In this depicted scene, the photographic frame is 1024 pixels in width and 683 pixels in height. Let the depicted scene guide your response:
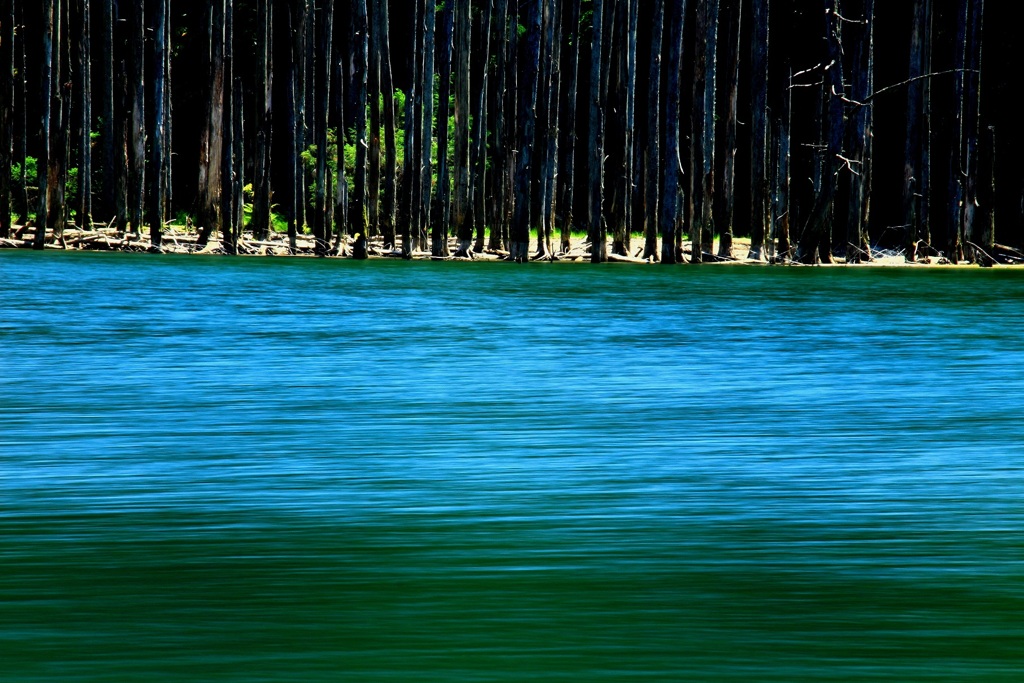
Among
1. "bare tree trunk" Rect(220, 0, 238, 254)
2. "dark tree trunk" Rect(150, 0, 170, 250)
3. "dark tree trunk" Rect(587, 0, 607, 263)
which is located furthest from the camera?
"dark tree trunk" Rect(150, 0, 170, 250)

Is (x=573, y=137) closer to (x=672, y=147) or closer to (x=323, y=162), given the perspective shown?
(x=672, y=147)

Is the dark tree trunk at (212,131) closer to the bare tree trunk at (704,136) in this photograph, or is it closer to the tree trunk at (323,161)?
the tree trunk at (323,161)

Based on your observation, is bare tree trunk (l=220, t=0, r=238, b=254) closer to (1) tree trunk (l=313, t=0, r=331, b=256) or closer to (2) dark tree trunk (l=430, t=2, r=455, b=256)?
(1) tree trunk (l=313, t=0, r=331, b=256)

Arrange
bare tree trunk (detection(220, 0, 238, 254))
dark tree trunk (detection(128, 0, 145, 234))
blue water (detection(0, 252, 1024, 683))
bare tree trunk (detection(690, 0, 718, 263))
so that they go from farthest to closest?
1. dark tree trunk (detection(128, 0, 145, 234))
2. bare tree trunk (detection(220, 0, 238, 254))
3. bare tree trunk (detection(690, 0, 718, 263))
4. blue water (detection(0, 252, 1024, 683))

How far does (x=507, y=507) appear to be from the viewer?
4.61 metres

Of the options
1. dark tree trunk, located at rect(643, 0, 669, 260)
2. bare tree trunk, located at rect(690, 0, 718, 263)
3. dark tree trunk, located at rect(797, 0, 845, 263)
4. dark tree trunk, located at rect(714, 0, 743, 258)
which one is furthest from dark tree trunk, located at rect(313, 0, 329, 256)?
dark tree trunk, located at rect(797, 0, 845, 263)

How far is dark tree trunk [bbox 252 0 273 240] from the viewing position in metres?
23.9

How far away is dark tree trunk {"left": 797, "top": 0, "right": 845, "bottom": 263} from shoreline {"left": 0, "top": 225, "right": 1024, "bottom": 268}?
34 centimetres

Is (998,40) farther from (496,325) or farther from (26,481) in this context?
(26,481)

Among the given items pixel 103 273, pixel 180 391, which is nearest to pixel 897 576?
pixel 180 391

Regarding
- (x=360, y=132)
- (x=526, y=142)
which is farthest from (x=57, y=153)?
(x=526, y=142)

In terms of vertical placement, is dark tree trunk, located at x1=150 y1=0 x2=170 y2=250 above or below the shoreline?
above

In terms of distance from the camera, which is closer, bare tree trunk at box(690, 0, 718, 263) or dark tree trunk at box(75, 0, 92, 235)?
bare tree trunk at box(690, 0, 718, 263)

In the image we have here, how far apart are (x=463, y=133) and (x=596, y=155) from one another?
10.2 ft
